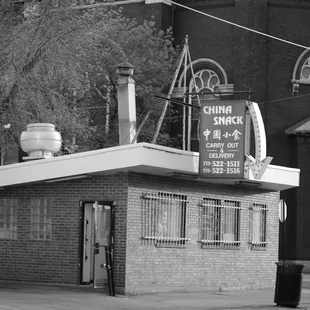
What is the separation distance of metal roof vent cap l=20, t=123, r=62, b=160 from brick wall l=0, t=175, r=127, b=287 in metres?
0.84

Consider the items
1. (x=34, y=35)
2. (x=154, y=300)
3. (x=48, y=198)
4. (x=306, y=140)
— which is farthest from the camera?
(x=306, y=140)

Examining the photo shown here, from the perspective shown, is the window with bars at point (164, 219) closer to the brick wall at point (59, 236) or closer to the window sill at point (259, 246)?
the brick wall at point (59, 236)

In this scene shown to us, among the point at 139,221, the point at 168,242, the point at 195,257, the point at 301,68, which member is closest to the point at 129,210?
the point at 139,221

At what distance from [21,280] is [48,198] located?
2217 mm

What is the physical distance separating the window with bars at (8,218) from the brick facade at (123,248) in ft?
0.48

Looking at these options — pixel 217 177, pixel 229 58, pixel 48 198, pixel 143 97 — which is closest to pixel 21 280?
pixel 48 198

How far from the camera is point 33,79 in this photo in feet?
101

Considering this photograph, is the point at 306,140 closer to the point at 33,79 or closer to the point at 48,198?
the point at 33,79

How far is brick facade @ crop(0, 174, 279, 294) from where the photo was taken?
75.7 feet

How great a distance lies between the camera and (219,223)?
26.4 m

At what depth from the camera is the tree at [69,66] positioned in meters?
30.3

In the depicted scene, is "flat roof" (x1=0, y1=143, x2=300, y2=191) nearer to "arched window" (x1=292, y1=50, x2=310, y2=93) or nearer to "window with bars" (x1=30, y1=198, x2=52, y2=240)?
"window with bars" (x1=30, y1=198, x2=52, y2=240)

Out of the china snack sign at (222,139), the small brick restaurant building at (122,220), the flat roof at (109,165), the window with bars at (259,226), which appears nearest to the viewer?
the flat roof at (109,165)

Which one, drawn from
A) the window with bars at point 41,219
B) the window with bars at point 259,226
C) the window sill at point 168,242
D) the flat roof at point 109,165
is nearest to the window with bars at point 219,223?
the window sill at point 168,242
